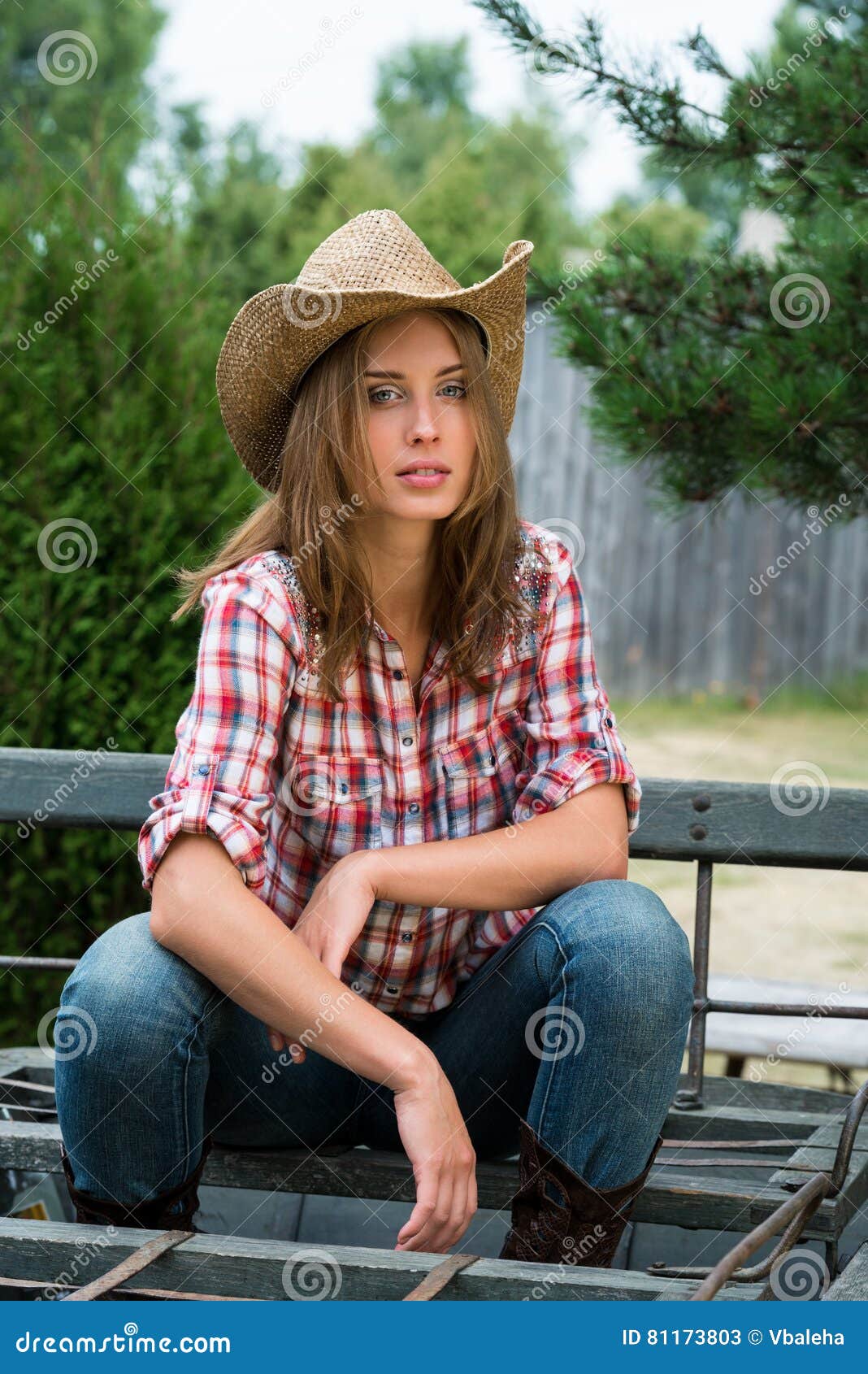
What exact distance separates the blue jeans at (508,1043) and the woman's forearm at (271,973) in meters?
0.08

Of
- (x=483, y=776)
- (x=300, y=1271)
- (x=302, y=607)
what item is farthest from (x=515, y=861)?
(x=300, y=1271)

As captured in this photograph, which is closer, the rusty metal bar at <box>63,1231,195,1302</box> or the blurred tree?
the rusty metal bar at <box>63,1231,195,1302</box>

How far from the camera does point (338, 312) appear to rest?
5.05 feet

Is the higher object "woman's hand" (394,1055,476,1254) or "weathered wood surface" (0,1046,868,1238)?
"woman's hand" (394,1055,476,1254)

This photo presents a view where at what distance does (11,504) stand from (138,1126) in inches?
69.7

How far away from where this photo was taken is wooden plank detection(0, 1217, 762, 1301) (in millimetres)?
1229

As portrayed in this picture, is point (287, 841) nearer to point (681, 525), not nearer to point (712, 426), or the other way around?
point (712, 426)

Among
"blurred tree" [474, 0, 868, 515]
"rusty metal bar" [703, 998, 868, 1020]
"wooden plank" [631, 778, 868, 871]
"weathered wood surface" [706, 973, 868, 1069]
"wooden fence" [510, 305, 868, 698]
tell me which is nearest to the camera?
"rusty metal bar" [703, 998, 868, 1020]

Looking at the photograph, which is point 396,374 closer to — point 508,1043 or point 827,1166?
point 508,1043

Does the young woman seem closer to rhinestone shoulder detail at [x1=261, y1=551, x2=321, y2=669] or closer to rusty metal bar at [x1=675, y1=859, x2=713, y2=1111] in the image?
rhinestone shoulder detail at [x1=261, y1=551, x2=321, y2=669]

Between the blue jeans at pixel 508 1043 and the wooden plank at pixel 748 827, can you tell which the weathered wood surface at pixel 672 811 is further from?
the blue jeans at pixel 508 1043

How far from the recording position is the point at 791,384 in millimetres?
2094

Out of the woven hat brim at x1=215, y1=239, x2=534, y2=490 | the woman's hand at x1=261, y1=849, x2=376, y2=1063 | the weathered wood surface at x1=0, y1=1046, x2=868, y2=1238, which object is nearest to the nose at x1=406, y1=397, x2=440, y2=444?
the woven hat brim at x1=215, y1=239, x2=534, y2=490

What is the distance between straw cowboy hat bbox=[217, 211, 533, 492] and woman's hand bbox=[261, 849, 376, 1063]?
0.57 metres
